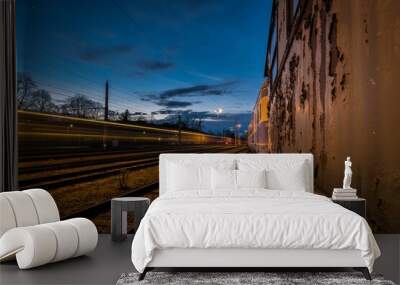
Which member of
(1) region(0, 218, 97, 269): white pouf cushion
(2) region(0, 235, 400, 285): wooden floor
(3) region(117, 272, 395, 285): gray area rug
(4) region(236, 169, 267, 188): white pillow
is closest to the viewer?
(3) region(117, 272, 395, 285): gray area rug

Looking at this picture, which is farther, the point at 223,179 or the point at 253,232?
the point at 223,179

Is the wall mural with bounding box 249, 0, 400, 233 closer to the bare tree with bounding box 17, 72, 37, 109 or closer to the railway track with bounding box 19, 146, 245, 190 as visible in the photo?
the railway track with bounding box 19, 146, 245, 190

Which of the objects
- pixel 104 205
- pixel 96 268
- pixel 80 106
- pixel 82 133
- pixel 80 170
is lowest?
pixel 96 268

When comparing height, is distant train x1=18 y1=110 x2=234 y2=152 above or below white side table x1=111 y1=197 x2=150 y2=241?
above

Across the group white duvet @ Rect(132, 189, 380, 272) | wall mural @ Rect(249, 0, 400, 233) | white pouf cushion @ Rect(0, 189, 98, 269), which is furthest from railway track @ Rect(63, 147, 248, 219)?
white duvet @ Rect(132, 189, 380, 272)

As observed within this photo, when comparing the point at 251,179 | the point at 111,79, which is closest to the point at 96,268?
the point at 251,179

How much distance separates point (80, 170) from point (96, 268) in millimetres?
2545

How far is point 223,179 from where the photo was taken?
16.8 ft

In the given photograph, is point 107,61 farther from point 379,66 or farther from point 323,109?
point 379,66

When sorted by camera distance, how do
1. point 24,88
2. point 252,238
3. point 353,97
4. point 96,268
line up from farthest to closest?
point 24,88 → point 353,97 → point 96,268 → point 252,238

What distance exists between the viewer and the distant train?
6324 mm

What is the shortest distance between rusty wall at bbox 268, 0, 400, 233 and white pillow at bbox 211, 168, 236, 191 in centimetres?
107

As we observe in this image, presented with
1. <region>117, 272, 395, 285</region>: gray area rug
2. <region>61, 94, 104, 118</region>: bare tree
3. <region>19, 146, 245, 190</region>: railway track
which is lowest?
<region>117, 272, 395, 285</region>: gray area rug

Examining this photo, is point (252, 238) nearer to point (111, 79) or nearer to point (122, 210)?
point (122, 210)
